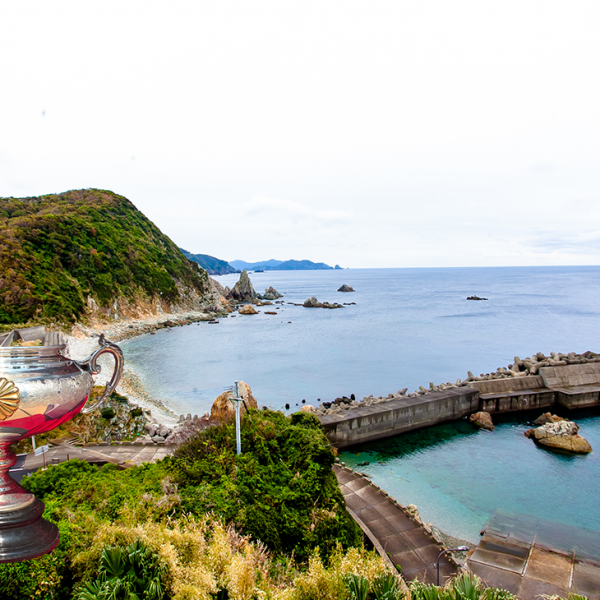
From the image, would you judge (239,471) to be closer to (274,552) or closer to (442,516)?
(274,552)

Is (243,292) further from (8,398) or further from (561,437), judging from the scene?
(8,398)

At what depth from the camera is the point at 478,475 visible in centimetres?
2031

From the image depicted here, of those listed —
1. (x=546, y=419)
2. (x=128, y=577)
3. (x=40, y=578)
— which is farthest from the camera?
(x=546, y=419)

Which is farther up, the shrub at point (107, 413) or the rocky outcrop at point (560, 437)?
the shrub at point (107, 413)

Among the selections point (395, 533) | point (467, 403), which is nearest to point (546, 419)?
point (467, 403)

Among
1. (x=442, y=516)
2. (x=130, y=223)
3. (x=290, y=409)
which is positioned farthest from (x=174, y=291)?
(x=442, y=516)

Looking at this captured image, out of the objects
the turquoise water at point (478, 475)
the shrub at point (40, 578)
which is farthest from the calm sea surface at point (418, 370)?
the shrub at point (40, 578)

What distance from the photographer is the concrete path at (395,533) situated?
10.6 metres

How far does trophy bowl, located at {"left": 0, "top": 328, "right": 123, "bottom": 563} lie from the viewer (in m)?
2.22

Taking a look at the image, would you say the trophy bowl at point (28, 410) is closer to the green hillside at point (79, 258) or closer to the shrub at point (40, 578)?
the shrub at point (40, 578)

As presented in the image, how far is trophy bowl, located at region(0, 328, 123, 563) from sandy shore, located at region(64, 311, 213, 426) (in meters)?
3.95

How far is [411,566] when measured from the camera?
10.7m

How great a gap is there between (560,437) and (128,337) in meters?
51.3

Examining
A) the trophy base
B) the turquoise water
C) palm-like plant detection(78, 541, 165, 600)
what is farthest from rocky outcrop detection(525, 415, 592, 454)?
the trophy base
